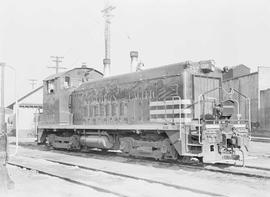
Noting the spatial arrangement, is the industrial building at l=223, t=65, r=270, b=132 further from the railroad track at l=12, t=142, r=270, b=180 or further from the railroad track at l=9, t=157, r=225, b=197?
the railroad track at l=9, t=157, r=225, b=197

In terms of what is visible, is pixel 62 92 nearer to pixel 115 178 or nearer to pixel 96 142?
pixel 96 142

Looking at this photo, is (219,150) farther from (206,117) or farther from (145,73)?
(145,73)

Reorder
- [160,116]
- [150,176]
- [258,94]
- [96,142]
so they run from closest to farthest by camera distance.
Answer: [150,176] < [160,116] < [96,142] < [258,94]

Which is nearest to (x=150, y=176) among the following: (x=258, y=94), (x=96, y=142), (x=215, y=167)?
(x=215, y=167)

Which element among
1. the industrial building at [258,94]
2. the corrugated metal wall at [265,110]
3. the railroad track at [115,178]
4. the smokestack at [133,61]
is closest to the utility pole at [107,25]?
the industrial building at [258,94]

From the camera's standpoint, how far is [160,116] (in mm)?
13031

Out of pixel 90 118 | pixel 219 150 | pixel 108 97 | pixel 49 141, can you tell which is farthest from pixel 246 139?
pixel 49 141

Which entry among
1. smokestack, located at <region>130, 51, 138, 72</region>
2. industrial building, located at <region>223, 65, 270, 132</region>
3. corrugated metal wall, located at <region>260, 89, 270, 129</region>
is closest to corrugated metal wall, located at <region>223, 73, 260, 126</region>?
industrial building, located at <region>223, 65, 270, 132</region>

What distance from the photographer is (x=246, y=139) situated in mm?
12133

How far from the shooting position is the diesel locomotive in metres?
11.6

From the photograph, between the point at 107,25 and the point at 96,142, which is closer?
the point at 96,142

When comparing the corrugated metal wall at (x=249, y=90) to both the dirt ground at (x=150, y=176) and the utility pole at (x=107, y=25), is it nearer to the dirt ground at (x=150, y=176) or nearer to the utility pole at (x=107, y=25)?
the utility pole at (x=107, y=25)

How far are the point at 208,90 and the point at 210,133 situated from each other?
2.21 metres

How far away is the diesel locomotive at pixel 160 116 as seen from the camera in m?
11.6
